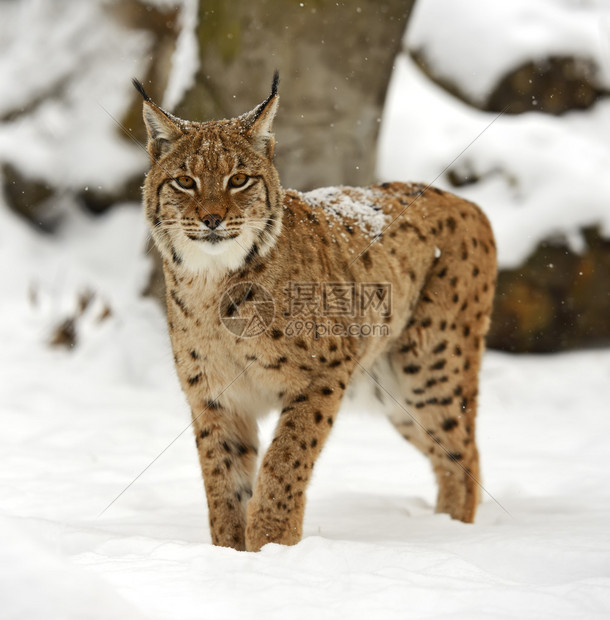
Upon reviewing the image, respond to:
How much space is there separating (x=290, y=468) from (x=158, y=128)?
161cm

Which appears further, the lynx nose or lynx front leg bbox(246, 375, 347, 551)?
lynx front leg bbox(246, 375, 347, 551)

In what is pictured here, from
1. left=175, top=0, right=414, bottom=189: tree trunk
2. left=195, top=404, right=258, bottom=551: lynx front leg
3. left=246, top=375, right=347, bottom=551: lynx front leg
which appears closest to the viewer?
left=246, top=375, right=347, bottom=551: lynx front leg

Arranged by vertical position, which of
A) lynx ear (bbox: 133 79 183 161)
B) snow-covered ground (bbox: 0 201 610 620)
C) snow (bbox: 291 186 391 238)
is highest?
lynx ear (bbox: 133 79 183 161)

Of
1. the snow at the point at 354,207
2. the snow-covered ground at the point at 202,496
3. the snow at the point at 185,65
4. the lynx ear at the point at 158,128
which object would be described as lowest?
the snow-covered ground at the point at 202,496

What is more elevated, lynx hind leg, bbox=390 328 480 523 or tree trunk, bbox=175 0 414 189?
tree trunk, bbox=175 0 414 189

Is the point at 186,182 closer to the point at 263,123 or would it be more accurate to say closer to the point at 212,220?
the point at 212,220

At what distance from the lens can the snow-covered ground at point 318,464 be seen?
2641 mm

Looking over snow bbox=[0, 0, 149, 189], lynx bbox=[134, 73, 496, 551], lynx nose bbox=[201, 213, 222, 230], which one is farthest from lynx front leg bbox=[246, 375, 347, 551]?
snow bbox=[0, 0, 149, 189]

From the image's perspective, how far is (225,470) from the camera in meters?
3.92

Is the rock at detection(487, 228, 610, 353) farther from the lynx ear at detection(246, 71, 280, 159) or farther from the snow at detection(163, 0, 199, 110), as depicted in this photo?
the lynx ear at detection(246, 71, 280, 159)

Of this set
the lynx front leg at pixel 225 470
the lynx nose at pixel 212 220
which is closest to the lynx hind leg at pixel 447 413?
the lynx front leg at pixel 225 470

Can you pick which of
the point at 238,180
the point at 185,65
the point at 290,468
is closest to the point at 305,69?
the point at 185,65

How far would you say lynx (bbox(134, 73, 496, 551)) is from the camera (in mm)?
3645

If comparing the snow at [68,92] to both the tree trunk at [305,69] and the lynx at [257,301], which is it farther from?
the lynx at [257,301]
